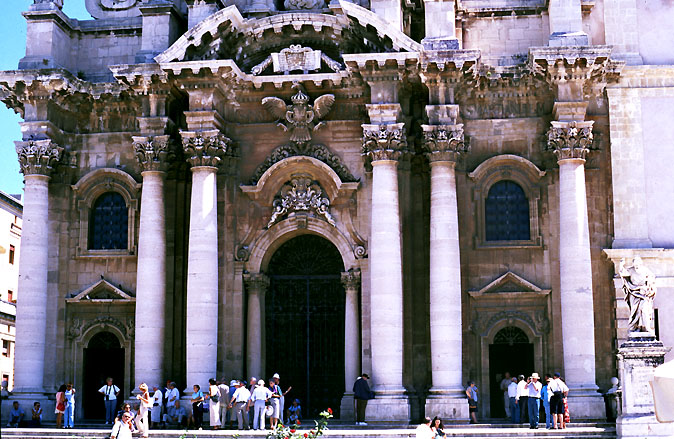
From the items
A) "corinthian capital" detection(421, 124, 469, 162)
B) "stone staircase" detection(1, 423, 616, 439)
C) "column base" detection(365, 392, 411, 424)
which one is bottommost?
"stone staircase" detection(1, 423, 616, 439)

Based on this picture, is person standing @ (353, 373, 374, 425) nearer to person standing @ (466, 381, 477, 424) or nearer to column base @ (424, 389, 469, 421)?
column base @ (424, 389, 469, 421)

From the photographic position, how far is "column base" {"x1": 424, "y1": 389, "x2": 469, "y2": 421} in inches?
998

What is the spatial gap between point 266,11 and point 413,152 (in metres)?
6.17

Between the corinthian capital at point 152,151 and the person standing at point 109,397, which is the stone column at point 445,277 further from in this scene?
the person standing at point 109,397

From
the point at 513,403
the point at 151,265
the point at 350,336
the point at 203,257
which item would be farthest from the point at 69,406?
the point at 513,403

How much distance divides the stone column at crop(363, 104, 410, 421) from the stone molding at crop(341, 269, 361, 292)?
165 cm

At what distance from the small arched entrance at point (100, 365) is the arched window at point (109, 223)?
269cm

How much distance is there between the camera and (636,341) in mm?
22562

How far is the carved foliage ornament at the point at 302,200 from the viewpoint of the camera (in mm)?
28562

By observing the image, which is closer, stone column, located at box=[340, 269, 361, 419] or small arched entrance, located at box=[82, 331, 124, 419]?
stone column, located at box=[340, 269, 361, 419]

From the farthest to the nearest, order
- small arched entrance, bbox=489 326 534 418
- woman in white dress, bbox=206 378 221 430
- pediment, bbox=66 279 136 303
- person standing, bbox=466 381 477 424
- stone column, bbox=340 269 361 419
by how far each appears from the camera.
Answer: pediment, bbox=66 279 136 303 < small arched entrance, bbox=489 326 534 418 < stone column, bbox=340 269 361 419 < person standing, bbox=466 381 477 424 < woman in white dress, bbox=206 378 221 430

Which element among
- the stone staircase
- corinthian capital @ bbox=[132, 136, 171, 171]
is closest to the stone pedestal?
the stone staircase

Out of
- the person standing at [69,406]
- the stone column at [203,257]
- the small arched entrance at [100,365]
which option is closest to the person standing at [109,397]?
the person standing at [69,406]

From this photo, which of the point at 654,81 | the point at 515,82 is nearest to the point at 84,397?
the point at 515,82
